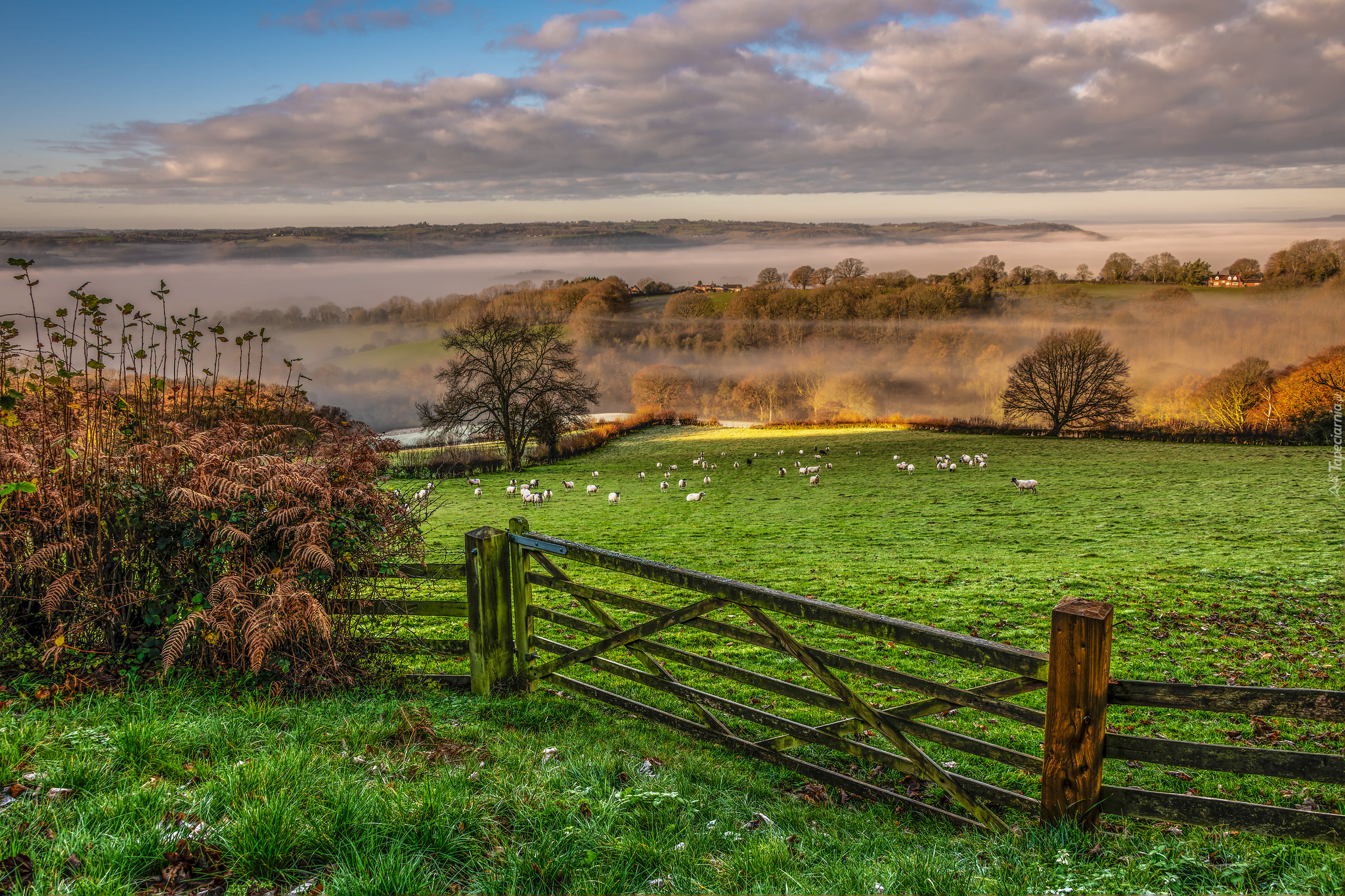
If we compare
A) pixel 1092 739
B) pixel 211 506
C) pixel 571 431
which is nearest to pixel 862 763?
pixel 1092 739

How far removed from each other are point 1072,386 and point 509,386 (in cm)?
4791

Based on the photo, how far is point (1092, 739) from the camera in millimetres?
3754

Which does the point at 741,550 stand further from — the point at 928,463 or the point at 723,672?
the point at 928,463

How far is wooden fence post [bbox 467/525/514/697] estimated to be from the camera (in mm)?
6270

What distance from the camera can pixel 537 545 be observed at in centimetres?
621

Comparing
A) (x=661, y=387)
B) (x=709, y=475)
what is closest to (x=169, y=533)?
(x=709, y=475)

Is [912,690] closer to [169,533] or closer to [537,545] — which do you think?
[537,545]

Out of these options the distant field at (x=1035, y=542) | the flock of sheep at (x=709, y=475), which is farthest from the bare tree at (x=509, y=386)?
the flock of sheep at (x=709, y=475)

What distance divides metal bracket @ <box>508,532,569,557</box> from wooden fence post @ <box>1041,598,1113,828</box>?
3740 mm

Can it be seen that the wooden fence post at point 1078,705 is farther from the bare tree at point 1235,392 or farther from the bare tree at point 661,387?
the bare tree at point 661,387

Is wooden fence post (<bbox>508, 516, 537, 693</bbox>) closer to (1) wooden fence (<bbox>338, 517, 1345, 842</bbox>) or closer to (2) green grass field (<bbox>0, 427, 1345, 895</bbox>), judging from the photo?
(1) wooden fence (<bbox>338, 517, 1345, 842</bbox>)

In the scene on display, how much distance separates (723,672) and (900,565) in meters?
14.0

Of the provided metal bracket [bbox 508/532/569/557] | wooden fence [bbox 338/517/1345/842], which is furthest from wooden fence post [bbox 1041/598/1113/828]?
metal bracket [bbox 508/532/569/557]

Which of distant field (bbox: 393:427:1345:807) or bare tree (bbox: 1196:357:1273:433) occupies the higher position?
bare tree (bbox: 1196:357:1273:433)
